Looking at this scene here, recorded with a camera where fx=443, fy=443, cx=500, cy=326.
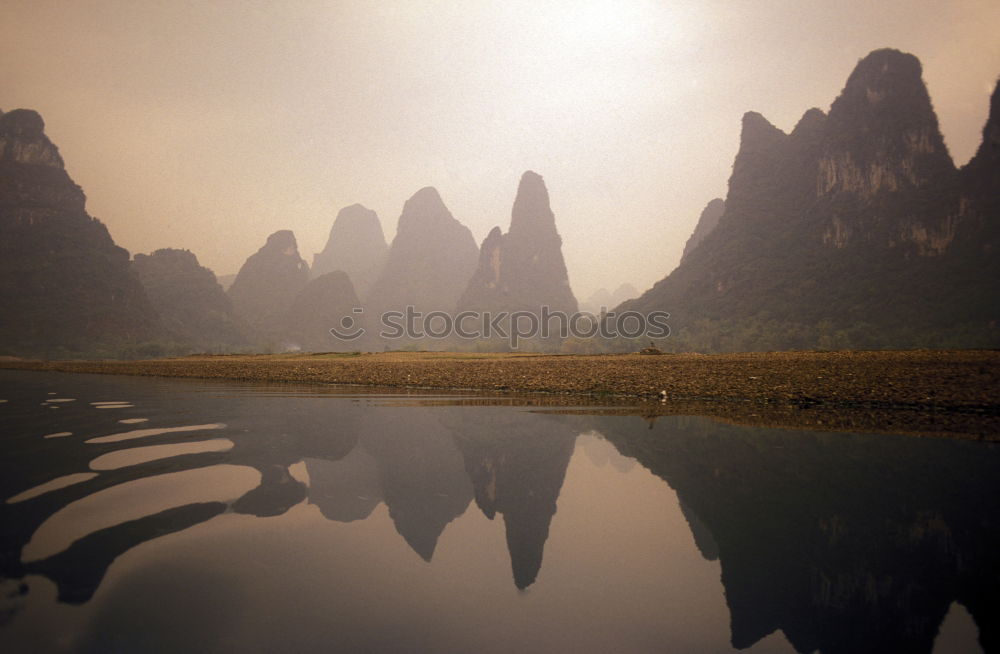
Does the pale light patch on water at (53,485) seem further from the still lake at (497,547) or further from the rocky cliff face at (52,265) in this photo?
the rocky cliff face at (52,265)

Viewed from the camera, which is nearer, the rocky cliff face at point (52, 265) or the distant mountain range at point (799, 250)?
the distant mountain range at point (799, 250)

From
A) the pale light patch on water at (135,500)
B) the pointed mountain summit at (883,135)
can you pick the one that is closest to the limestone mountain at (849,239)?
the pointed mountain summit at (883,135)

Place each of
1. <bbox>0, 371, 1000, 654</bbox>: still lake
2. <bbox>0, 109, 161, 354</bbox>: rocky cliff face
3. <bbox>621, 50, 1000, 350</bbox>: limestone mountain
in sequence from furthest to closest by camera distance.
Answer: <bbox>0, 109, 161, 354</bbox>: rocky cliff face → <bbox>621, 50, 1000, 350</bbox>: limestone mountain → <bbox>0, 371, 1000, 654</bbox>: still lake

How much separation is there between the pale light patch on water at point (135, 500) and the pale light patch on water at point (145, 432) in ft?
15.4

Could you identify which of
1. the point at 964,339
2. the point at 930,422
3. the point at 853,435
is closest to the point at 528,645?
the point at 853,435

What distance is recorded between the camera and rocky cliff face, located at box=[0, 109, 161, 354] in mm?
105312

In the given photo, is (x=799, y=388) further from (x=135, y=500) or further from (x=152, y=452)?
(x=152, y=452)

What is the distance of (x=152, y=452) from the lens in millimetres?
9383

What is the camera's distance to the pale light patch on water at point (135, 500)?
15.8ft

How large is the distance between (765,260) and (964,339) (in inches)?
2209

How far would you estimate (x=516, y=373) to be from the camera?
28.8m

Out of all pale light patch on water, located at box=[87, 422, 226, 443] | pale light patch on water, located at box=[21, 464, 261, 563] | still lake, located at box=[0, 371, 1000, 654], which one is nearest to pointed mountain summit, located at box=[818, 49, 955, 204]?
still lake, located at box=[0, 371, 1000, 654]

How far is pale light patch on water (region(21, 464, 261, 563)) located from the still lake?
45 millimetres

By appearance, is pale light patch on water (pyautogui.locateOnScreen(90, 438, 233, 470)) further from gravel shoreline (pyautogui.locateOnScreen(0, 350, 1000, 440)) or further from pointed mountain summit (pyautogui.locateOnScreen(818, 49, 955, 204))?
pointed mountain summit (pyautogui.locateOnScreen(818, 49, 955, 204))
